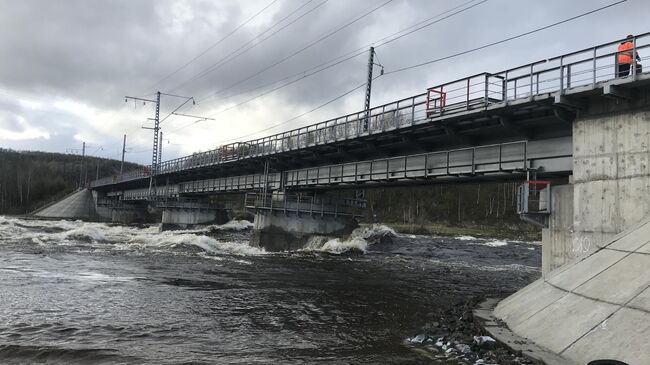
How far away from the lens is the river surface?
10312 millimetres

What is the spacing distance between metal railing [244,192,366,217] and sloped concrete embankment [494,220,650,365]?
32886mm

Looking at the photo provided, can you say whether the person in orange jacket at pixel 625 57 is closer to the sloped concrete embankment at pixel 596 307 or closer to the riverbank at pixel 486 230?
the sloped concrete embankment at pixel 596 307

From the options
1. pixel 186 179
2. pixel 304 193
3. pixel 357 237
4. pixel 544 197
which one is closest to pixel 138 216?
pixel 186 179

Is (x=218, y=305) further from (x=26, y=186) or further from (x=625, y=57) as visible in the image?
(x=26, y=186)

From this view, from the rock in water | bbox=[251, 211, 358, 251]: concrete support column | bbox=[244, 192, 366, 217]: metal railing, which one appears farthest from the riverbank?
the rock in water

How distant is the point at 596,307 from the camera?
8852mm

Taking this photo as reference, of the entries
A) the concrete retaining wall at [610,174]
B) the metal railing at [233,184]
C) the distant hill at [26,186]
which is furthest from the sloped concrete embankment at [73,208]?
the concrete retaining wall at [610,174]

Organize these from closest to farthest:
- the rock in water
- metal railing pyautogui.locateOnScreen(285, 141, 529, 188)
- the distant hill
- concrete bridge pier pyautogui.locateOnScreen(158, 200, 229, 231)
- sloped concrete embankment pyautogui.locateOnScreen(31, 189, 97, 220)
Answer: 1. the rock in water
2. metal railing pyautogui.locateOnScreen(285, 141, 529, 188)
3. concrete bridge pier pyautogui.locateOnScreen(158, 200, 229, 231)
4. sloped concrete embankment pyautogui.locateOnScreen(31, 189, 97, 220)
5. the distant hill

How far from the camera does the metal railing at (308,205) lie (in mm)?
44656

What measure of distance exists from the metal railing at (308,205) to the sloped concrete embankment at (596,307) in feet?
108

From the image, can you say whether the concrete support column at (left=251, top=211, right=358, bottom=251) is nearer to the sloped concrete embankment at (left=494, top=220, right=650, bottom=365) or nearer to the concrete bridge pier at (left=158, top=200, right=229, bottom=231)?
the concrete bridge pier at (left=158, top=200, right=229, bottom=231)

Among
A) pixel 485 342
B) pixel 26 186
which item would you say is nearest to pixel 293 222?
pixel 485 342

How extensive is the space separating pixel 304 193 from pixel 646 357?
44.6 m

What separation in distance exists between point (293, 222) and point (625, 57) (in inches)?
1267
